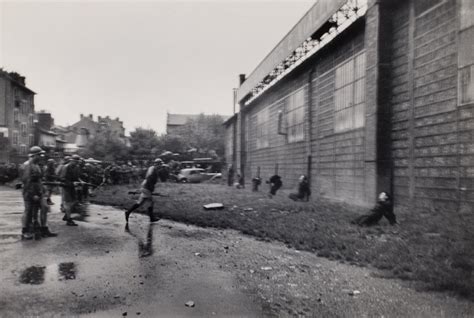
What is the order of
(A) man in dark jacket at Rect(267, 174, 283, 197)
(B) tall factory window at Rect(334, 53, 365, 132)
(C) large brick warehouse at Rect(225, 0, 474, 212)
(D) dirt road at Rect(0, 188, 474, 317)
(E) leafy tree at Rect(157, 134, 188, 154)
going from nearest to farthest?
1. (D) dirt road at Rect(0, 188, 474, 317)
2. (C) large brick warehouse at Rect(225, 0, 474, 212)
3. (B) tall factory window at Rect(334, 53, 365, 132)
4. (A) man in dark jacket at Rect(267, 174, 283, 197)
5. (E) leafy tree at Rect(157, 134, 188, 154)

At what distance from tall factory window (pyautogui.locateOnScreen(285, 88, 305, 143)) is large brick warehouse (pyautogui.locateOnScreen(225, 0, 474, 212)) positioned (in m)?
0.14

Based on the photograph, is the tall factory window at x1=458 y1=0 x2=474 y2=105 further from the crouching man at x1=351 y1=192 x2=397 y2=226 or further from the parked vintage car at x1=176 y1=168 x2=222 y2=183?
the parked vintage car at x1=176 y1=168 x2=222 y2=183

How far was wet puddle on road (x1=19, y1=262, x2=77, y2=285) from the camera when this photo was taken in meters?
4.67

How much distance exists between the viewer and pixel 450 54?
676cm

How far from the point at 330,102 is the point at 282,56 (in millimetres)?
5305

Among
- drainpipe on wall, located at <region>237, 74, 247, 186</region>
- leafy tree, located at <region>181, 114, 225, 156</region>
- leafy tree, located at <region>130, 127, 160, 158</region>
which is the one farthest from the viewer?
leafy tree, located at <region>181, 114, 225, 156</region>

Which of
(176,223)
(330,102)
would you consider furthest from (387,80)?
(176,223)

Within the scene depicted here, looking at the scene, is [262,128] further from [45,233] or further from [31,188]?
[31,188]

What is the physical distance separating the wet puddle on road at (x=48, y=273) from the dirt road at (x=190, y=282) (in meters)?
0.01

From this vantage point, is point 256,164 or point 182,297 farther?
point 256,164

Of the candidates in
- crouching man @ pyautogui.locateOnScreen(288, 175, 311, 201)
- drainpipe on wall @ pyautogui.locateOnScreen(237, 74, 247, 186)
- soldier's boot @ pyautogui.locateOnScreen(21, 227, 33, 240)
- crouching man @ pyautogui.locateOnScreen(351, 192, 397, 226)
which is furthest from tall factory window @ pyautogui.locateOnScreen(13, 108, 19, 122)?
drainpipe on wall @ pyautogui.locateOnScreen(237, 74, 247, 186)

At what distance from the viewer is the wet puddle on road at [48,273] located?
15.3ft

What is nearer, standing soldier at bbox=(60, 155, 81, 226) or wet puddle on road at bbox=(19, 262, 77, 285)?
wet puddle on road at bbox=(19, 262, 77, 285)

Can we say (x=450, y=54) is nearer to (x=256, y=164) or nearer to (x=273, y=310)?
(x=273, y=310)
